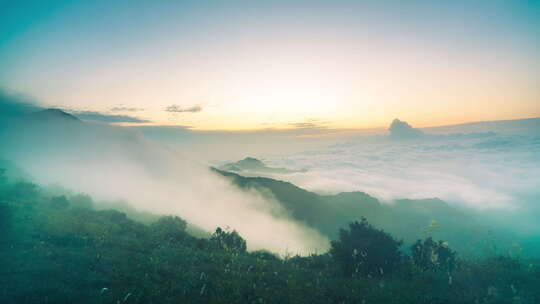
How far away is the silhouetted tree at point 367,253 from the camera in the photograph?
12.4 meters

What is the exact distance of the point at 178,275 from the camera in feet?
33.7

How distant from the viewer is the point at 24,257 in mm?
11727

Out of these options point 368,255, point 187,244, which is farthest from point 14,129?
point 368,255

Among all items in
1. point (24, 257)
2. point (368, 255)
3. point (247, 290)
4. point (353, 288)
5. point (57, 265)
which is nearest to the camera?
point (247, 290)

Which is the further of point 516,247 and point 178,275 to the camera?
point 516,247

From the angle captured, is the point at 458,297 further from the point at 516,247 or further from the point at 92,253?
the point at 92,253

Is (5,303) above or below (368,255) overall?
above

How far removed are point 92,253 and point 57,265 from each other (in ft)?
7.91

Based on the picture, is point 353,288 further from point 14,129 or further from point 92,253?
point 14,129

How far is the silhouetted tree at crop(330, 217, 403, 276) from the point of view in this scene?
488 inches

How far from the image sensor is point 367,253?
42.3 feet

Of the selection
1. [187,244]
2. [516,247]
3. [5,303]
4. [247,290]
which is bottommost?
[187,244]

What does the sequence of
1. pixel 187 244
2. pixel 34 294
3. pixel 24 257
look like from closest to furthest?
1. pixel 34 294
2. pixel 24 257
3. pixel 187 244

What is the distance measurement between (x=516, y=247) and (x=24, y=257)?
84.1 feet
